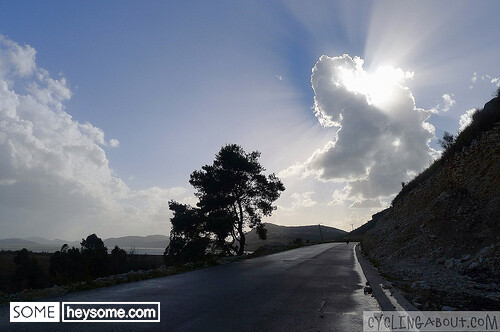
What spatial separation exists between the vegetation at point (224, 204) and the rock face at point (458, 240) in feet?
54.1

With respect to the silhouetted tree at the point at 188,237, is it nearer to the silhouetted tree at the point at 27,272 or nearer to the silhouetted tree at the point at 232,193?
the silhouetted tree at the point at 232,193

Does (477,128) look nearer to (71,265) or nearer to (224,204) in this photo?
(224,204)

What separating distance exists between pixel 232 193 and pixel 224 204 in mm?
1503

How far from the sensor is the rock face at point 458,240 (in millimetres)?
8523

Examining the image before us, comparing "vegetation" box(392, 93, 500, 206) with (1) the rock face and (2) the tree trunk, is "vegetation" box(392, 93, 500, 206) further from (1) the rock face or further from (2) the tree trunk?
(2) the tree trunk

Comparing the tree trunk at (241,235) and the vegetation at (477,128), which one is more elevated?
the vegetation at (477,128)

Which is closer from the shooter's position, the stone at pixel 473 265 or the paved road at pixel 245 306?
the paved road at pixel 245 306

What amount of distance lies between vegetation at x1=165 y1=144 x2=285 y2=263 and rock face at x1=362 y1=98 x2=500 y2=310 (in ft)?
54.1

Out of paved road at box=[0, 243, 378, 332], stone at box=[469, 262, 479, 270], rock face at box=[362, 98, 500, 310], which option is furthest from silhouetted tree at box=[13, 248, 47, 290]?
stone at box=[469, 262, 479, 270]

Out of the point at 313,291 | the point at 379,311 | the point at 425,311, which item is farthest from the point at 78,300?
the point at 425,311

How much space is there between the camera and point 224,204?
115 ft

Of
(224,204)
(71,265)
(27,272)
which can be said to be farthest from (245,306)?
(27,272)

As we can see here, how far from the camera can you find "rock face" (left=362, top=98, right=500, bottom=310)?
8523mm

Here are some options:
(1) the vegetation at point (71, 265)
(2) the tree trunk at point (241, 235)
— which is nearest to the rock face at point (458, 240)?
(2) the tree trunk at point (241, 235)
